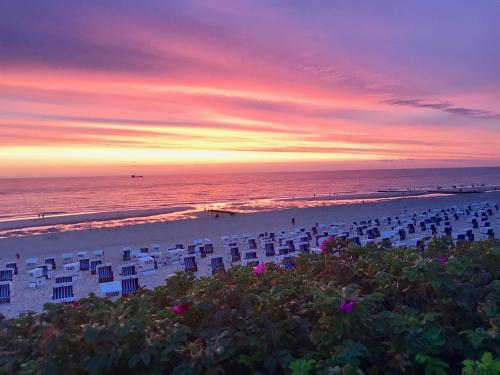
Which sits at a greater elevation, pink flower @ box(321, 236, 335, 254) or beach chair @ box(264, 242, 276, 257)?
pink flower @ box(321, 236, 335, 254)

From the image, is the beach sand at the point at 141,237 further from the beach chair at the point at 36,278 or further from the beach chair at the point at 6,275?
the beach chair at the point at 6,275

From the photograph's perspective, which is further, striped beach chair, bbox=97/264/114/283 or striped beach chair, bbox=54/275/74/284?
striped beach chair, bbox=97/264/114/283

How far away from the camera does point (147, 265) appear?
1441 centimetres

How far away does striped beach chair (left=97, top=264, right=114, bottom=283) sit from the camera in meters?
12.9

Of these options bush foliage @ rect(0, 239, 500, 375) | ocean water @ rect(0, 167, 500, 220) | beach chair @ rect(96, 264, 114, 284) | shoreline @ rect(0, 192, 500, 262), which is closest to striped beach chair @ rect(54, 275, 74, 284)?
beach chair @ rect(96, 264, 114, 284)

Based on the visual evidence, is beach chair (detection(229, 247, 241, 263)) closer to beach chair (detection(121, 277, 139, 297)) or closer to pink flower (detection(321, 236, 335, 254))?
beach chair (detection(121, 277, 139, 297))

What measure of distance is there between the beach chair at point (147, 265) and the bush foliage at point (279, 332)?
11.0 m

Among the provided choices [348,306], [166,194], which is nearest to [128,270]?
[348,306]

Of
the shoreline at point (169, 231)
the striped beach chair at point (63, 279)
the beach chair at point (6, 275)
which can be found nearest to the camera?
the striped beach chair at point (63, 279)

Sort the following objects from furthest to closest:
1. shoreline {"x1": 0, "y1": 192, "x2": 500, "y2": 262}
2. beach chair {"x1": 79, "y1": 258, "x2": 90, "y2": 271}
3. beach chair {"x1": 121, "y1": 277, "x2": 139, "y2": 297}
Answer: shoreline {"x1": 0, "y1": 192, "x2": 500, "y2": 262} → beach chair {"x1": 79, "y1": 258, "x2": 90, "y2": 271} → beach chair {"x1": 121, "y1": 277, "x2": 139, "y2": 297}

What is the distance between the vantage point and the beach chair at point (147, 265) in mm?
13816

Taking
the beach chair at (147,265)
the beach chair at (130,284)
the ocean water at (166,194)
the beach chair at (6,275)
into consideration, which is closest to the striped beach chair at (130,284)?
the beach chair at (130,284)

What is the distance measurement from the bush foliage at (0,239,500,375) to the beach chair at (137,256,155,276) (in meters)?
11.0

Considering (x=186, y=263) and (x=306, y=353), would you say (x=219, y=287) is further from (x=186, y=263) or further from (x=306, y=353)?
(x=186, y=263)
